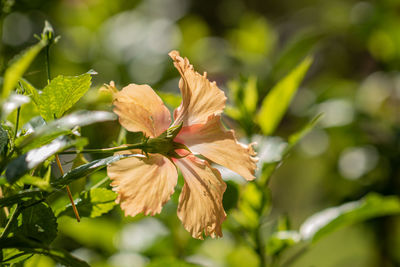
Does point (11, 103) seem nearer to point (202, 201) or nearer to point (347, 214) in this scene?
point (202, 201)

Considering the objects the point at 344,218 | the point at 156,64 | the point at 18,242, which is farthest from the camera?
the point at 156,64

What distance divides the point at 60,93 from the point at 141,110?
0.22 feet

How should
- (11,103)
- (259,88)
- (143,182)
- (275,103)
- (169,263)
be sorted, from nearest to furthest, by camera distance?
(11,103) → (143,182) → (169,263) → (275,103) → (259,88)

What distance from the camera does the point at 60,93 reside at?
1.17 feet

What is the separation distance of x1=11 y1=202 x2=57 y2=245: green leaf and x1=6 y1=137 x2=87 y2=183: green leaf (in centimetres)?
8

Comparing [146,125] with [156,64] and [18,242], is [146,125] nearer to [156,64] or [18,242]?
[18,242]

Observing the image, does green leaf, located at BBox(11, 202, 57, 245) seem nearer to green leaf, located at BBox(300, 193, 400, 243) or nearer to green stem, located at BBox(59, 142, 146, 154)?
green stem, located at BBox(59, 142, 146, 154)

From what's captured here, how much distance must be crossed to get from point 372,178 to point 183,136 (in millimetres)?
934

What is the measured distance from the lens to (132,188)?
0.38 m

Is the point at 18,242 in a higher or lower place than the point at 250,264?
higher

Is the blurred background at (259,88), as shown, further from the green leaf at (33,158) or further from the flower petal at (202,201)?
the green leaf at (33,158)

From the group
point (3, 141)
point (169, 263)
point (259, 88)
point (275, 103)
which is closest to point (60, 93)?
point (3, 141)

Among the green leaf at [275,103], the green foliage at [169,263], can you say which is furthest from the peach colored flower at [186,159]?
the green leaf at [275,103]

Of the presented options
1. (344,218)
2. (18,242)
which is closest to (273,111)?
(344,218)
